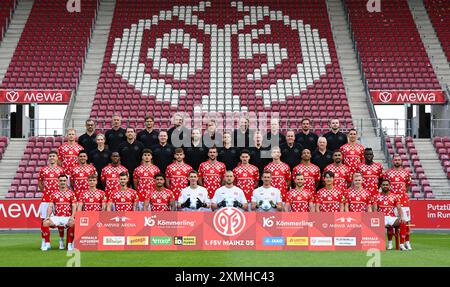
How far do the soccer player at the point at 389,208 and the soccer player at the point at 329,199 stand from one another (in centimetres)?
82

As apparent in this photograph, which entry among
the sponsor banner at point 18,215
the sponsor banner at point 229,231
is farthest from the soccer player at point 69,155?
the sponsor banner at point 18,215

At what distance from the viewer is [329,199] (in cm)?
1603

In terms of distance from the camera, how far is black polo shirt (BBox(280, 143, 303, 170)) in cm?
1664

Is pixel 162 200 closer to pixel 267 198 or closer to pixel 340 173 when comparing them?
pixel 267 198

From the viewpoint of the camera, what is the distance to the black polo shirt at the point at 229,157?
16.7 meters

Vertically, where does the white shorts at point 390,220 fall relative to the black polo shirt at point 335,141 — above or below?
below

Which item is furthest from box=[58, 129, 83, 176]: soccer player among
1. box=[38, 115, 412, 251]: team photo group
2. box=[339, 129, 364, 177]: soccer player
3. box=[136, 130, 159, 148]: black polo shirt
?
box=[339, 129, 364, 177]: soccer player

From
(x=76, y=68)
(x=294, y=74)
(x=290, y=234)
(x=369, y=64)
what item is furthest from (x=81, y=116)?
(x=290, y=234)

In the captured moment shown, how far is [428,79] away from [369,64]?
8.70 ft

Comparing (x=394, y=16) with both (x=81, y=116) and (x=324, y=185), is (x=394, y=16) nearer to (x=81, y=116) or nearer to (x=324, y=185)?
(x=81, y=116)

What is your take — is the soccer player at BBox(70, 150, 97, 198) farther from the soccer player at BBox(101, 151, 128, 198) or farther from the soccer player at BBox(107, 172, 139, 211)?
the soccer player at BBox(107, 172, 139, 211)

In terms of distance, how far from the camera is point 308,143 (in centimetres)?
1714

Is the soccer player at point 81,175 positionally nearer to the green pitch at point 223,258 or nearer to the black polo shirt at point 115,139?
the black polo shirt at point 115,139

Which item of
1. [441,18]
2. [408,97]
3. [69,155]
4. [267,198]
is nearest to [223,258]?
[267,198]
